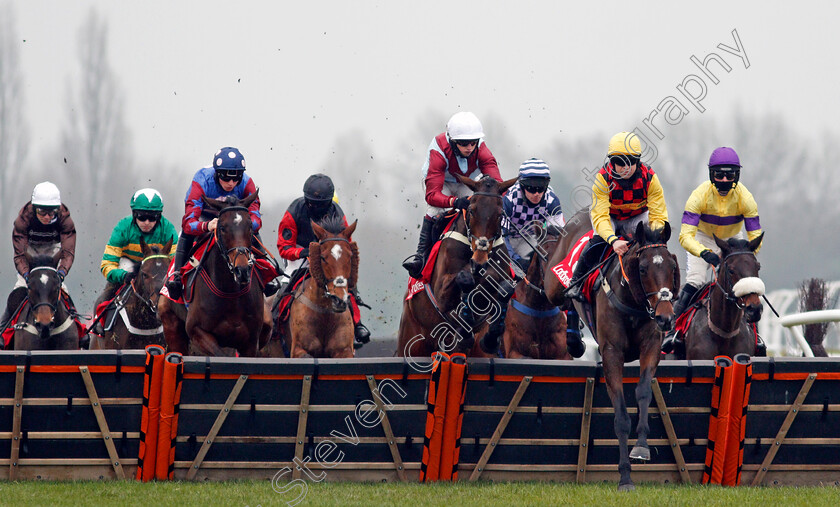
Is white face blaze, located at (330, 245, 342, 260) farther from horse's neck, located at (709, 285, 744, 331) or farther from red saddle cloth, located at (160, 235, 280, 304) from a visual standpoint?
horse's neck, located at (709, 285, 744, 331)

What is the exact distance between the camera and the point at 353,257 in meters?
9.88

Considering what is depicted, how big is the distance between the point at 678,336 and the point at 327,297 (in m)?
3.97

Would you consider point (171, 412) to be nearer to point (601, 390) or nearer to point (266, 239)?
point (601, 390)

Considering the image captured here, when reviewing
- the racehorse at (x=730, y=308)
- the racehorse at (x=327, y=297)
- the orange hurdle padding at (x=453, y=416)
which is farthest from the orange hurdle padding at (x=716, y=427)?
the racehorse at (x=327, y=297)

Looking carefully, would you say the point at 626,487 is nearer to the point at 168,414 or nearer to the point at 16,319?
the point at 168,414

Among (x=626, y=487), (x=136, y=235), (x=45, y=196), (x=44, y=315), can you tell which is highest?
(x=45, y=196)

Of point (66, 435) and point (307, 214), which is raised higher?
point (307, 214)

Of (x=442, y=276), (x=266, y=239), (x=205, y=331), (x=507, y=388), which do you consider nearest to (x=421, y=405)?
(x=507, y=388)

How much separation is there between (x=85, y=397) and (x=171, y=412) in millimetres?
707

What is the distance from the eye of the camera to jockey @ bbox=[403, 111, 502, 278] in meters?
10.3

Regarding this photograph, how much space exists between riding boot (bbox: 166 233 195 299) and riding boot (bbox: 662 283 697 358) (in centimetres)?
492

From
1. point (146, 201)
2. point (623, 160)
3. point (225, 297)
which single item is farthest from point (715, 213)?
point (146, 201)

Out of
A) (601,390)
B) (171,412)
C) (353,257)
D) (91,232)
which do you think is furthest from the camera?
(91,232)

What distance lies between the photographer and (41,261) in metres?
11.6
